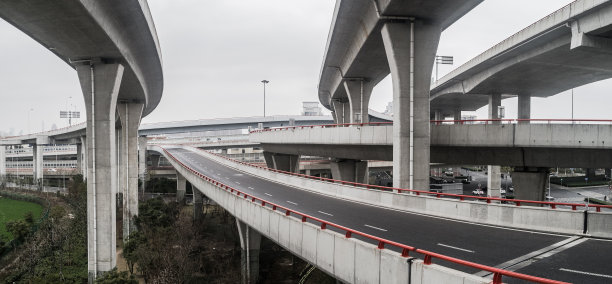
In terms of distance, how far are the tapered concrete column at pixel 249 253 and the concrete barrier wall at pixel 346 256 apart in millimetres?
7513

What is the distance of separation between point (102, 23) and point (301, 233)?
44.1 feet

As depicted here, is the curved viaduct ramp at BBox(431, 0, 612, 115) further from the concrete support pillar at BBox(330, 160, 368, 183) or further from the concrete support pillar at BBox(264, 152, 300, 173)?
the concrete support pillar at BBox(264, 152, 300, 173)

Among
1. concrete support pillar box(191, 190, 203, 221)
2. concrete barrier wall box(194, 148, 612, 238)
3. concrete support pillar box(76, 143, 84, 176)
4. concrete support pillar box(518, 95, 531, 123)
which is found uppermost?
concrete support pillar box(518, 95, 531, 123)

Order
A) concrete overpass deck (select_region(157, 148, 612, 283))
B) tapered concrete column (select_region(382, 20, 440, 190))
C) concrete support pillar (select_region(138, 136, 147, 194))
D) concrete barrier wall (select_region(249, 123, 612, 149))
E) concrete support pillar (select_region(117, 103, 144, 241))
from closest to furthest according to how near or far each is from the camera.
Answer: concrete overpass deck (select_region(157, 148, 612, 283))
concrete barrier wall (select_region(249, 123, 612, 149))
tapered concrete column (select_region(382, 20, 440, 190))
concrete support pillar (select_region(117, 103, 144, 241))
concrete support pillar (select_region(138, 136, 147, 194))

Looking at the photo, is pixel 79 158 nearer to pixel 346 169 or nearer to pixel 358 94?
pixel 346 169

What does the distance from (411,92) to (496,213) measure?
320 inches

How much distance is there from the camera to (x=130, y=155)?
39.2m

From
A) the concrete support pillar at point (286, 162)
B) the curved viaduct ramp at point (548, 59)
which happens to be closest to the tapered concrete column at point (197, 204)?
the concrete support pillar at point (286, 162)

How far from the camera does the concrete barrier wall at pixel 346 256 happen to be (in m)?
8.02

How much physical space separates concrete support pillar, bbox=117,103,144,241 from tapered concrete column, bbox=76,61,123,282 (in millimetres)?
16656

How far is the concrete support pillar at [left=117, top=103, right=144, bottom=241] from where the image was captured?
125 feet

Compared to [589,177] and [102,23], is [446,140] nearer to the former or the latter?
[102,23]

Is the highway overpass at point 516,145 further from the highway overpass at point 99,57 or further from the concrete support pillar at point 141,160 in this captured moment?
the concrete support pillar at point 141,160

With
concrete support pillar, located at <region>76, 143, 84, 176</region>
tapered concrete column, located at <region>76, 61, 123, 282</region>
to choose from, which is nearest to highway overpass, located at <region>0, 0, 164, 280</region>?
tapered concrete column, located at <region>76, 61, 123, 282</region>
